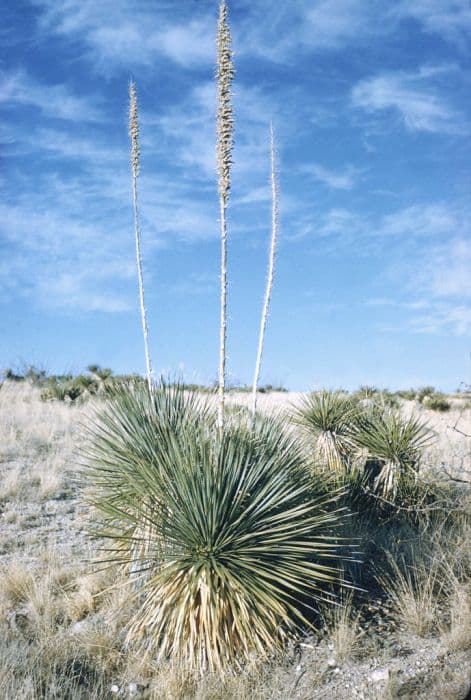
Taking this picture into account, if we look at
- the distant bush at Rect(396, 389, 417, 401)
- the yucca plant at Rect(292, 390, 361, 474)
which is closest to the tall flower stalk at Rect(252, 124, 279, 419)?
the yucca plant at Rect(292, 390, 361, 474)

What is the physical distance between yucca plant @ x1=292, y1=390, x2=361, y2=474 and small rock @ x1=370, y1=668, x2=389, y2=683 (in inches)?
154

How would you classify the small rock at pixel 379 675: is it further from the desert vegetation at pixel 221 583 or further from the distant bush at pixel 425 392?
the distant bush at pixel 425 392

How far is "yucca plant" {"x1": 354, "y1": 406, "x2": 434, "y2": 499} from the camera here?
880 centimetres

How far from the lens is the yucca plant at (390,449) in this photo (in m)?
8.80

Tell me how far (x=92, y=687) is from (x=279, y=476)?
7.10ft

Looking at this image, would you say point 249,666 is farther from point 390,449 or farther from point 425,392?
point 425,392

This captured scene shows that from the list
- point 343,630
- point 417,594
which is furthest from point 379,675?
point 417,594

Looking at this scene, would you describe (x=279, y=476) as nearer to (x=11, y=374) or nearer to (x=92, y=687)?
(x=92, y=687)

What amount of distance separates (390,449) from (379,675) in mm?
4050

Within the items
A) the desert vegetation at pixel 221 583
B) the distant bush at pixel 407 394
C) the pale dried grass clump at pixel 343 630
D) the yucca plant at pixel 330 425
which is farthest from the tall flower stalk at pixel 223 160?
the distant bush at pixel 407 394

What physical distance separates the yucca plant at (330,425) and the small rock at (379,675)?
3.90 m

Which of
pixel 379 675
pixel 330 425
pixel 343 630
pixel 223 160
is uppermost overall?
pixel 223 160

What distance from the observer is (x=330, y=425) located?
938cm

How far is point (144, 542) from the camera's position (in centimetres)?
545
